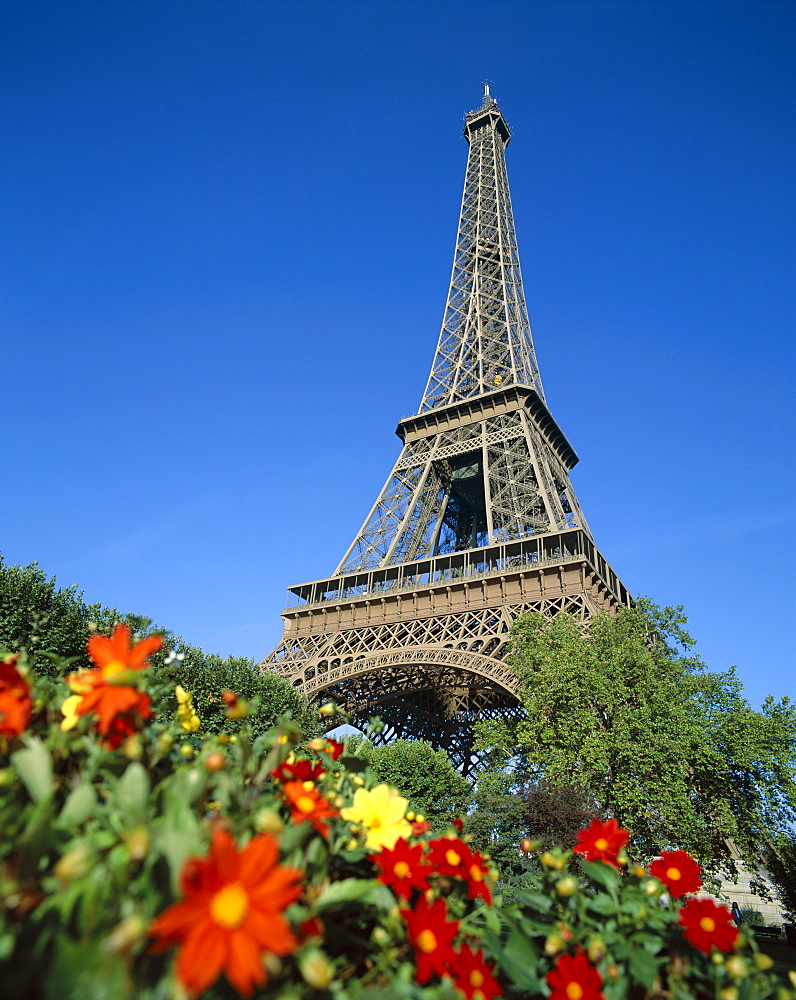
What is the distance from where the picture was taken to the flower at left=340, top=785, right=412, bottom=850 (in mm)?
2459

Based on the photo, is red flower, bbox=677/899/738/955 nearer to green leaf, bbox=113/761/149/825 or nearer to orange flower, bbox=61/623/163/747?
green leaf, bbox=113/761/149/825

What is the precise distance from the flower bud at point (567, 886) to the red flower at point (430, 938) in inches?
23.5

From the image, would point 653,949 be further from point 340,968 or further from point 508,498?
point 508,498

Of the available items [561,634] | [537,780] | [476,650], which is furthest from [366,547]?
[537,780]

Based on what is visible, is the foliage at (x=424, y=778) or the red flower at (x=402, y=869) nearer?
the red flower at (x=402, y=869)

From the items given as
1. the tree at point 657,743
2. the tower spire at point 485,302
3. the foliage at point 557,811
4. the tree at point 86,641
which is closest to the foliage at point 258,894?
the tree at point 86,641

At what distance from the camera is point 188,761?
8.45ft

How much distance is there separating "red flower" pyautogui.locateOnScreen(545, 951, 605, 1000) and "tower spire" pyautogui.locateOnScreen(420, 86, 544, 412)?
127ft

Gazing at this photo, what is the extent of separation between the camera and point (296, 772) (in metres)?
2.66

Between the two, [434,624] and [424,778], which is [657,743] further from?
[434,624]

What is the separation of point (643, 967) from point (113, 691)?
82.1 inches

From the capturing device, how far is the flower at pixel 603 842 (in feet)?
9.97

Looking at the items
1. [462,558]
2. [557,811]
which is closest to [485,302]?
[462,558]

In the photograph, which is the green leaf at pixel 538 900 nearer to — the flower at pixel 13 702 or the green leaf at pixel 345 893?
the green leaf at pixel 345 893
